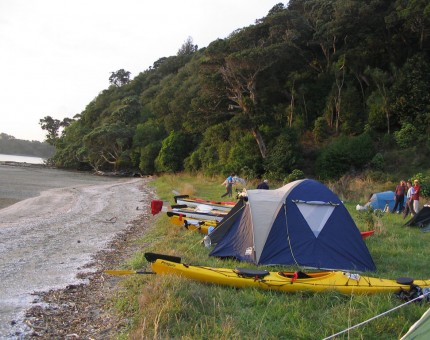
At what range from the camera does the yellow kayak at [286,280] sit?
20.6ft

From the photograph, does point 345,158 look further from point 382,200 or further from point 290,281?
point 290,281

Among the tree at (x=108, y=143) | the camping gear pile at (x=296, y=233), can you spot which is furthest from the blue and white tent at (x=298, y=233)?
the tree at (x=108, y=143)

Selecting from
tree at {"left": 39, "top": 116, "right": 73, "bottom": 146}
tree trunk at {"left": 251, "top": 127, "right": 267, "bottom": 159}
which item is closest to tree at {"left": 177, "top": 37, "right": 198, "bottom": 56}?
tree at {"left": 39, "top": 116, "right": 73, "bottom": 146}

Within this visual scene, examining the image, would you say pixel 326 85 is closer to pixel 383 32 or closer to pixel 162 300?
pixel 383 32

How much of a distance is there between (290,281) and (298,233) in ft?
6.45

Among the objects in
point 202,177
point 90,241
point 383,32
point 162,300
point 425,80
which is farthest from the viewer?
point 202,177

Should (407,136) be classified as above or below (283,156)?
above

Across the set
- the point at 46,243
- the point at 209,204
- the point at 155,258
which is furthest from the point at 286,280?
the point at 209,204

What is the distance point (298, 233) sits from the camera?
8.33 meters

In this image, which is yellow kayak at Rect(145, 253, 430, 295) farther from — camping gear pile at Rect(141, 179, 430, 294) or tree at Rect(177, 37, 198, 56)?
tree at Rect(177, 37, 198, 56)

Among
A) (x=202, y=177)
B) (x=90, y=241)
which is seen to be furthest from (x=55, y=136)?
(x=90, y=241)

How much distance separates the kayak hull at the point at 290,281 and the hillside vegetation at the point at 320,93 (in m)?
22.8

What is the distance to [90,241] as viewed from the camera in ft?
39.5

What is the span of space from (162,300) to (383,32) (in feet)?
116
